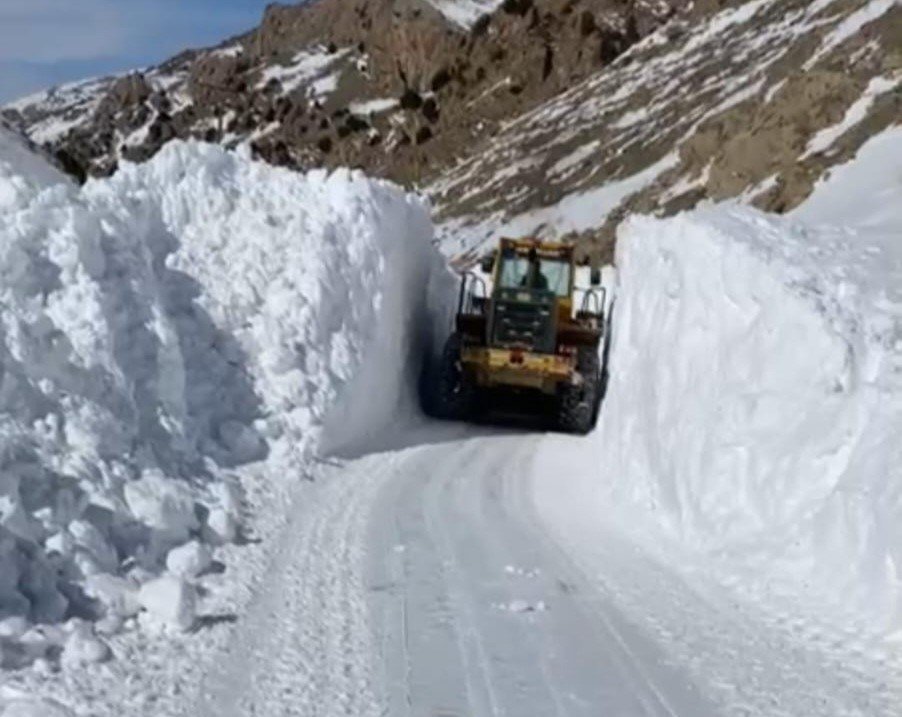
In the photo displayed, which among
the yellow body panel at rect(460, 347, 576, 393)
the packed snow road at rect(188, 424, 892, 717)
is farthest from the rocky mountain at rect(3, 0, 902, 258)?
the packed snow road at rect(188, 424, 892, 717)

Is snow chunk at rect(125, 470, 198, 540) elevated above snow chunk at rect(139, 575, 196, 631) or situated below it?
above

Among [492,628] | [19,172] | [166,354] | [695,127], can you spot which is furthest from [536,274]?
[695,127]

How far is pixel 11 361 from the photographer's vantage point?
398 inches

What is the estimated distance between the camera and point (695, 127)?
6006 centimetres

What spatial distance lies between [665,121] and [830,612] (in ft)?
186

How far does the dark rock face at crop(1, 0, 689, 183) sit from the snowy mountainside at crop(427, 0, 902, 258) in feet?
32.7

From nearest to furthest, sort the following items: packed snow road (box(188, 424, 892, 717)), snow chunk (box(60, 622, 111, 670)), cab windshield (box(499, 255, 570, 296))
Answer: snow chunk (box(60, 622, 111, 670)), packed snow road (box(188, 424, 892, 717)), cab windshield (box(499, 255, 570, 296))

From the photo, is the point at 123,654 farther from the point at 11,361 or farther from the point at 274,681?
the point at 11,361

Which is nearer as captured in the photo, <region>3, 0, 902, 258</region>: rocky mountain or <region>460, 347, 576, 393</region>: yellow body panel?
<region>460, 347, 576, 393</region>: yellow body panel

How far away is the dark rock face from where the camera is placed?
98.4 m

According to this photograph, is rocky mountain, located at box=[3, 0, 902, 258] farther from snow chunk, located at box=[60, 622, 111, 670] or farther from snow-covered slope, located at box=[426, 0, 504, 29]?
snow chunk, located at box=[60, 622, 111, 670]

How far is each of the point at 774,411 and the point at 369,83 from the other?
127m

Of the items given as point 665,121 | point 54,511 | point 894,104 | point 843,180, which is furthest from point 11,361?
point 665,121

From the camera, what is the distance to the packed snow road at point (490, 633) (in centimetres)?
743
